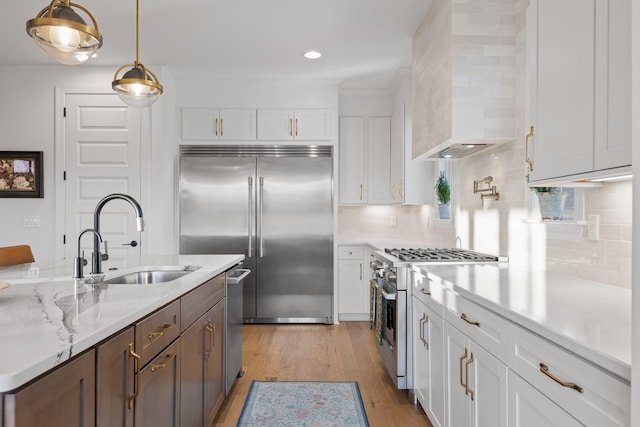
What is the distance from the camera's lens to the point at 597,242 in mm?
1778

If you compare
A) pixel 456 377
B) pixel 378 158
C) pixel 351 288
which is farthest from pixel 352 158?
pixel 456 377

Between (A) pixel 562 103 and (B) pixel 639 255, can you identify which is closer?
(B) pixel 639 255

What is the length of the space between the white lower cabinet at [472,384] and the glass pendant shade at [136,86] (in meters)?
2.14

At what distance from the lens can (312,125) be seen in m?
4.45

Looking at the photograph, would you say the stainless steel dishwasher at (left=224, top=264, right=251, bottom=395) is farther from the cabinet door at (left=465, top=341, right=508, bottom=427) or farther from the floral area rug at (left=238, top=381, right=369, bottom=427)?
the cabinet door at (left=465, top=341, right=508, bottom=427)

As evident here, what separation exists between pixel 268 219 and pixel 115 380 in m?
3.26

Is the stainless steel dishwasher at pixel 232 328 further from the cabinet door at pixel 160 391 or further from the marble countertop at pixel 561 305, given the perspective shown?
the marble countertop at pixel 561 305

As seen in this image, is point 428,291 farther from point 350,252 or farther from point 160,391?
point 350,252

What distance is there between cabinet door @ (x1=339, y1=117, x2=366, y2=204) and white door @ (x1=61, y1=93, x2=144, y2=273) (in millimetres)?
2219

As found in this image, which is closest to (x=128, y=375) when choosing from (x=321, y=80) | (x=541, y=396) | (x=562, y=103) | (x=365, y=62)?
(x=541, y=396)

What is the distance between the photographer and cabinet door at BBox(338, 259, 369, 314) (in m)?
4.55

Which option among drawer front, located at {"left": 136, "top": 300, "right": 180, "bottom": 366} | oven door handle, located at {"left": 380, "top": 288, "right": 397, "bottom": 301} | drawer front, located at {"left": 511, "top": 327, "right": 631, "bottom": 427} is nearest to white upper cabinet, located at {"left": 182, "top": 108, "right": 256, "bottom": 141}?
oven door handle, located at {"left": 380, "top": 288, "right": 397, "bottom": 301}

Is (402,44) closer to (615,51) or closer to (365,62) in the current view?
(365,62)

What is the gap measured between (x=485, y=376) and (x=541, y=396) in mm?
379
